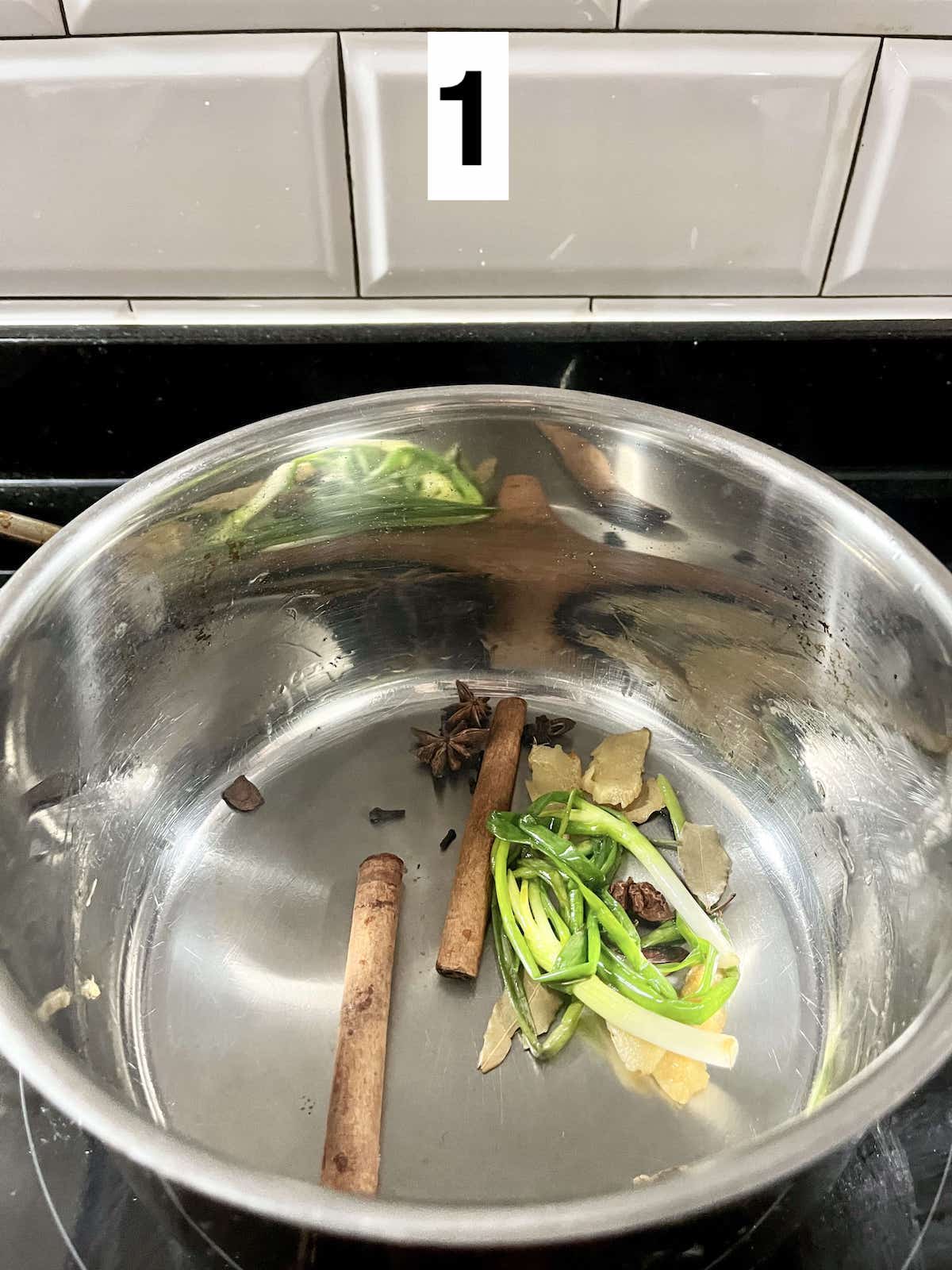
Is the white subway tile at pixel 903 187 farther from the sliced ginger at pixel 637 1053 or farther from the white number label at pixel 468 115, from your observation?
the sliced ginger at pixel 637 1053

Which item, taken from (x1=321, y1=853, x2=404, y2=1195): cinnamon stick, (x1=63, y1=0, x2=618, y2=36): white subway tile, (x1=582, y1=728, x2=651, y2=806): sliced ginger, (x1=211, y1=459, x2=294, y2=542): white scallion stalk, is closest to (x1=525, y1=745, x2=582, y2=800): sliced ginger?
(x1=582, y1=728, x2=651, y2=806): sliced ginger

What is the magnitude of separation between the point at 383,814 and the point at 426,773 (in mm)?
57

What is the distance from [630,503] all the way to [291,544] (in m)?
0.27

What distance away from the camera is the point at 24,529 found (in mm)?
748

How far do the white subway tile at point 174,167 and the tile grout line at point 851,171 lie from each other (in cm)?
37

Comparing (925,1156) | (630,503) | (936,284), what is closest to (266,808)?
(630,503)

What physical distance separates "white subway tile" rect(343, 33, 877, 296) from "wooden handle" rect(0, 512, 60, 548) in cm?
32

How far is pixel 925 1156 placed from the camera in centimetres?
49

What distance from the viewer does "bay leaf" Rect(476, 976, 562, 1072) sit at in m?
0.60

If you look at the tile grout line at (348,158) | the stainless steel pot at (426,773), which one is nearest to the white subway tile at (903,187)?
the stainless steel pot at (426,773)

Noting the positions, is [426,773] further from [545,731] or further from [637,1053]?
[637,1053]

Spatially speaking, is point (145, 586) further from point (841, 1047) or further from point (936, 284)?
point (936, 284)

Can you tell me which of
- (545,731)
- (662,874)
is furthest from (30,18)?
(662,874)

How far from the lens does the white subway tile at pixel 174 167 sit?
646 mm
